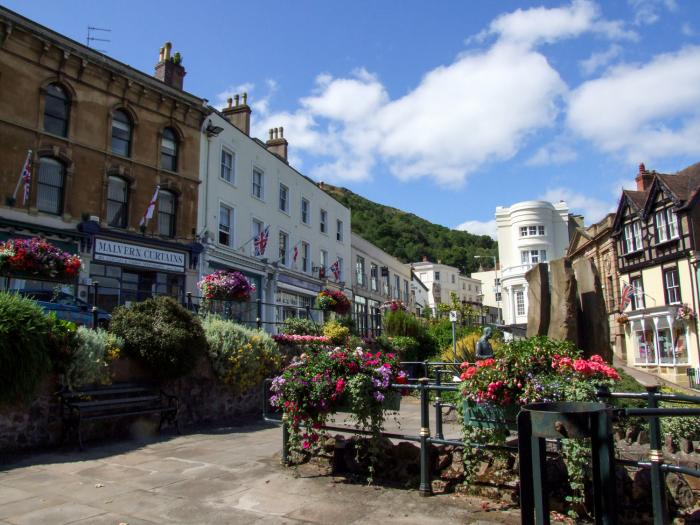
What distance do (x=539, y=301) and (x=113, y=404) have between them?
24.2 feet

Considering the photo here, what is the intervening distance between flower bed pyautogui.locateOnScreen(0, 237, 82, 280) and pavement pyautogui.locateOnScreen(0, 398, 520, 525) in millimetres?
3958

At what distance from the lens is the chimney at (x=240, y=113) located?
2862 centimetres

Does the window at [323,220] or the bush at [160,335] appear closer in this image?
the bush at [160,335]

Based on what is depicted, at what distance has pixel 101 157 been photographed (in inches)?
Result: 801

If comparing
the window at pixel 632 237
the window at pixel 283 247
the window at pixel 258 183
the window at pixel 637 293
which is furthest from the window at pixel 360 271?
the window at pixel 637 293

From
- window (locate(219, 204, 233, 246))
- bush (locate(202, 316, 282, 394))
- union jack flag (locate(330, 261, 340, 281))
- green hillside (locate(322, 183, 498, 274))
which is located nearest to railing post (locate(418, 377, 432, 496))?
bush (locate(202, 316, 282, 394))

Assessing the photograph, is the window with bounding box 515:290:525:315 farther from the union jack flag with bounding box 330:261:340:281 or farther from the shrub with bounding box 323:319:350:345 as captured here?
the shrub with bounding box 323:319:350:345

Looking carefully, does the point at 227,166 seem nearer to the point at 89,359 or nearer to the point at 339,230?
the point at 339,230

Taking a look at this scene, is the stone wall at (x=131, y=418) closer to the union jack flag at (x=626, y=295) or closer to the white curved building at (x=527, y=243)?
the union jack flag at (x=626, y=295)

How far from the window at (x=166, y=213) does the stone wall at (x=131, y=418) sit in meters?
11.5

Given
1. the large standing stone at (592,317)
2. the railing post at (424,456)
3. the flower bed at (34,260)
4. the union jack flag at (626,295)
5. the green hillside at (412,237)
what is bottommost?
the railing post at (424,456)

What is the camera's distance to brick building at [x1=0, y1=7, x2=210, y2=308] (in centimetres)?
1792

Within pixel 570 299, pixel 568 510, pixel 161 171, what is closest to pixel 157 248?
pixel 161 171

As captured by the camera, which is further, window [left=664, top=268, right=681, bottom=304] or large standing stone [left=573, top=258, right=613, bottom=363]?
window [left=664, top=268, right=681, bottom=304]
